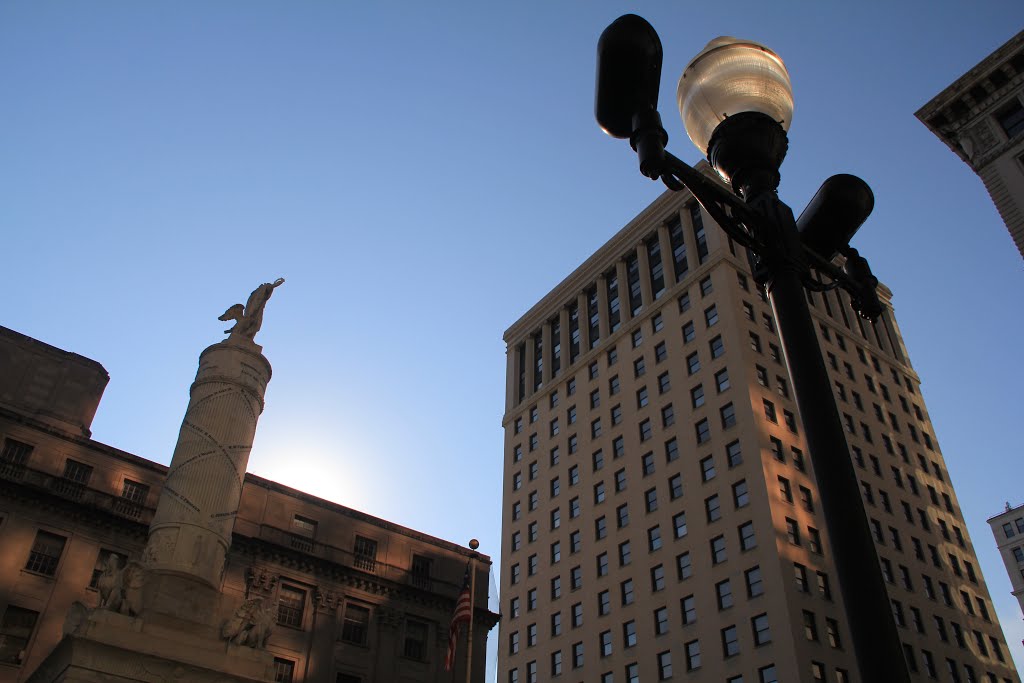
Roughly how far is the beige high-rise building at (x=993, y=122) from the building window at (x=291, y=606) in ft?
135

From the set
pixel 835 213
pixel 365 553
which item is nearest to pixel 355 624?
pixel 365 553

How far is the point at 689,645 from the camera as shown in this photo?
5231 cm

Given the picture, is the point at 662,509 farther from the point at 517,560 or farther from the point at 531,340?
the point at 531,340

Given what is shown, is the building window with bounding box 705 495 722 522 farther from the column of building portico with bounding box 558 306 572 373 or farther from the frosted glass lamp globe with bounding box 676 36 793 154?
the frosted glass lamp globe with bounding box 676 36 793 154

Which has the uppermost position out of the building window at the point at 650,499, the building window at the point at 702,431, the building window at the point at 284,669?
the building window at the point at 702,431

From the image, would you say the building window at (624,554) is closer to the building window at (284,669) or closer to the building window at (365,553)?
the building window at (365,553)

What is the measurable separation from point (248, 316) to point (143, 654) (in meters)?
13.2

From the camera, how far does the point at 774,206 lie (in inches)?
249

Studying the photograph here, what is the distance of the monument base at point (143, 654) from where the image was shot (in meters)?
19.4

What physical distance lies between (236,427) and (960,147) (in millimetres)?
39479

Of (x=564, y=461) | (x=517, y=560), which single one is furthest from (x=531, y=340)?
(x=517, y=560)

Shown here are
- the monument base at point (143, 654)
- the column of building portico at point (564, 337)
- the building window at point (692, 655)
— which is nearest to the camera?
the monument base at point (143, 654)

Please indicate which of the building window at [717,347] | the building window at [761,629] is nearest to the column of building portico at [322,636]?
the building window at [761,629]

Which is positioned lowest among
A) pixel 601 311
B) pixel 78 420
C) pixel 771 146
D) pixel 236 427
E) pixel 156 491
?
pixel 771 146
